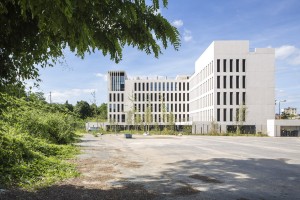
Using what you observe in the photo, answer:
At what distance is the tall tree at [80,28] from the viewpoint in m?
2.67

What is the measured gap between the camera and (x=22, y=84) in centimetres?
474

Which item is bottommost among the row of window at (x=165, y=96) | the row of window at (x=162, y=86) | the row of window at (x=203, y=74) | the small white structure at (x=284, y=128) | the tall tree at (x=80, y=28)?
the small white structure at (x=284, y=128)

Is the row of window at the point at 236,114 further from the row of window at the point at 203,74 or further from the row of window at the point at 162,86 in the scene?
the row of window at the point at 162,86

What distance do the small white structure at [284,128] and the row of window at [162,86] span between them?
1617 inches

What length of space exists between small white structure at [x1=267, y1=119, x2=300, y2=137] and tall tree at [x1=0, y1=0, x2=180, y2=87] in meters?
60.6

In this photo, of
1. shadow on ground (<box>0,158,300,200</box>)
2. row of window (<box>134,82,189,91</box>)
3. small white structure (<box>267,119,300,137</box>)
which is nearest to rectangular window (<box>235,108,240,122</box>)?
small white structure (<box>267,119,300,137</box>)

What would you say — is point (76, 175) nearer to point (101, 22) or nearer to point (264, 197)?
point (264, 197)

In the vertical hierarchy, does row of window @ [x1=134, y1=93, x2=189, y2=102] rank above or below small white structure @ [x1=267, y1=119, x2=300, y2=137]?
above

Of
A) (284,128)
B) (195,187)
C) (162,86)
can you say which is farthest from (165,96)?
(195,187)

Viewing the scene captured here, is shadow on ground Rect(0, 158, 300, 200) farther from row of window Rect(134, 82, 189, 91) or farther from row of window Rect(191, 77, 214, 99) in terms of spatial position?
row of window Rect(134, 82, 189, 91)

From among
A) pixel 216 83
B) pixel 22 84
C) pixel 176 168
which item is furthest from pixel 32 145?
pixel 216 83

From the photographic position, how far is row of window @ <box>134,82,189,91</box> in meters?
97.7

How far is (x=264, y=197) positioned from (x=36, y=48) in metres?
6.35

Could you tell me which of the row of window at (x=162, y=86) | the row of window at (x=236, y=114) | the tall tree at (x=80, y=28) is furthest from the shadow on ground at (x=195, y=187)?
the row of window at (x=162, y=86)
